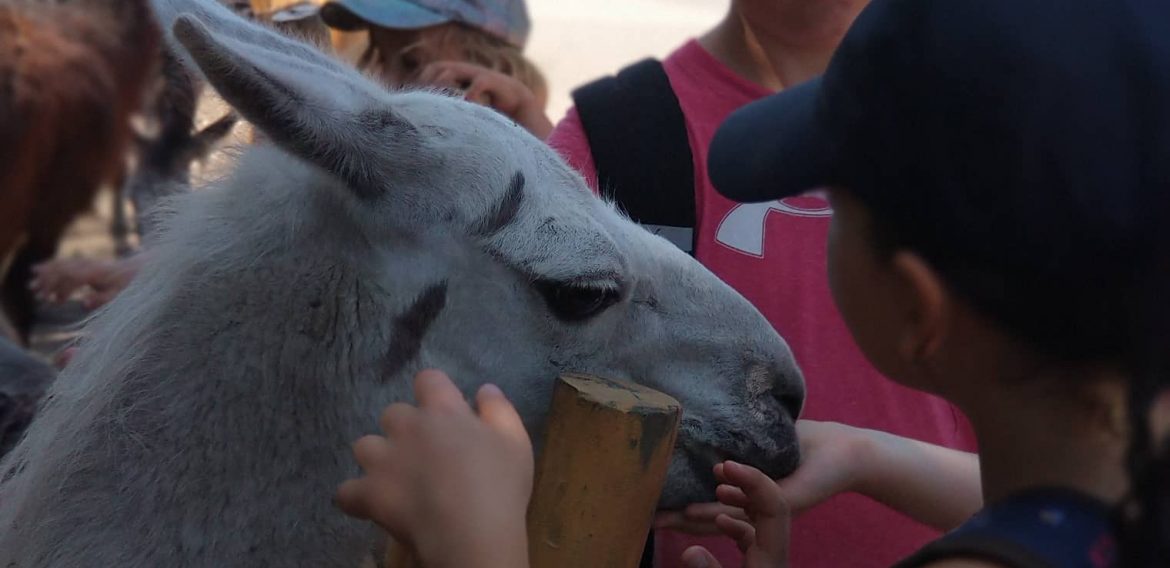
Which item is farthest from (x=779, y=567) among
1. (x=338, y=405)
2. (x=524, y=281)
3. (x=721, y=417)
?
(x=338, y=405)

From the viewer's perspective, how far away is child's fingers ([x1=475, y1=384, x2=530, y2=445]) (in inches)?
52.1

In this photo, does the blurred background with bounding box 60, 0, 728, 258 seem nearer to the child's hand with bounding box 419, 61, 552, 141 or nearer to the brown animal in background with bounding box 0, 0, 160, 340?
the brown animal in background with bounding box 0, 0, 160, 340

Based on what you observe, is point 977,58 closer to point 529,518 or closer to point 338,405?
point 529,518

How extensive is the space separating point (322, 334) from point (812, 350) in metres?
0.92

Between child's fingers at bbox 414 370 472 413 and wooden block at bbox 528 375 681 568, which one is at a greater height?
child's fingers at bbox 414 370 472 413

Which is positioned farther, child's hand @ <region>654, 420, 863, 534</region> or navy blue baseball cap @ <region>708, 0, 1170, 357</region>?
child's hand @ <region>654, 420, 863, 534</region>

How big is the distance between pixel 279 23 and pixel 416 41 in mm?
488

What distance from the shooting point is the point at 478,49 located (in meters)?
3.79

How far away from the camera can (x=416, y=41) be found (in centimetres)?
379

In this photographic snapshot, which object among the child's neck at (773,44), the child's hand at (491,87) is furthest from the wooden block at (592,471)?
the child's hand at (491,87)

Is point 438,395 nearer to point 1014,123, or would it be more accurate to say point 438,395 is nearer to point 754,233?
point 1014,123

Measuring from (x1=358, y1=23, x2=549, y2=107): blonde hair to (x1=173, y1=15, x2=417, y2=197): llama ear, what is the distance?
76.7 inches

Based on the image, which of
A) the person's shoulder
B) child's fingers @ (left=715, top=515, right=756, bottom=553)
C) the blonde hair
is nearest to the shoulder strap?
the person's shoulder

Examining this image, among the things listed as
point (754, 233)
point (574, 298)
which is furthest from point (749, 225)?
point (574, 298)
